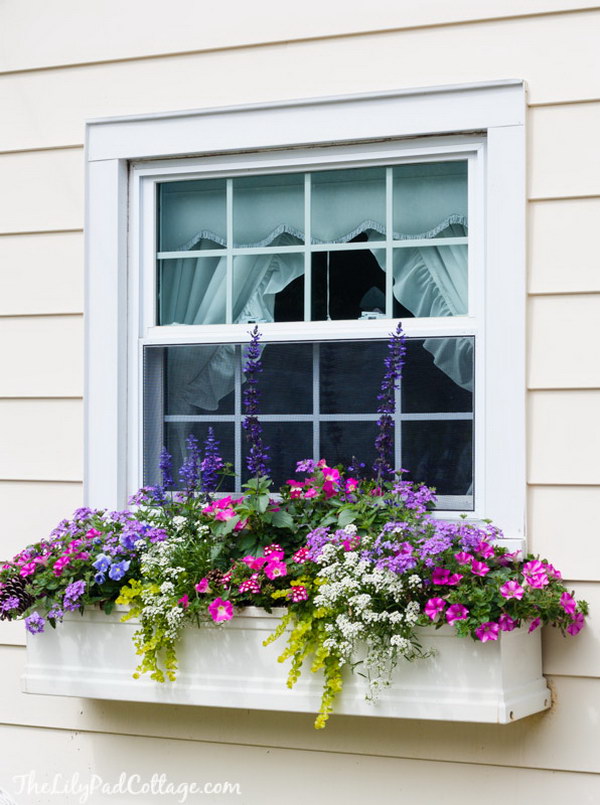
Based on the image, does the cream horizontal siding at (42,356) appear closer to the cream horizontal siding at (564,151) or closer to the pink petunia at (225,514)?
the pink petunia at (225,514)

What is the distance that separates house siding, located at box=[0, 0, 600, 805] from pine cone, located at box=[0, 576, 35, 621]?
0.88 feet

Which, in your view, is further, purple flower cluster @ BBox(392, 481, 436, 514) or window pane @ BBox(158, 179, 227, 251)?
window pane @ BBox(158, 179, 227, 251)

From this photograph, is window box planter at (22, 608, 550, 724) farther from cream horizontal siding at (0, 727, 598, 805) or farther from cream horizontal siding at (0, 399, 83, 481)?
cream horizontal siding at (0, 399, 83, 481)

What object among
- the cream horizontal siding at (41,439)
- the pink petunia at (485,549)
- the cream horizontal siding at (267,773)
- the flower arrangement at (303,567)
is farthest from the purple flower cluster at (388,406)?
the cream horizontal siding at (41,439)

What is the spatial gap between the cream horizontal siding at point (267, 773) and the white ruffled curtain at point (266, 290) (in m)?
0.94

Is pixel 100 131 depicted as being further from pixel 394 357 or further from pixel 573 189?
pixel 573 189

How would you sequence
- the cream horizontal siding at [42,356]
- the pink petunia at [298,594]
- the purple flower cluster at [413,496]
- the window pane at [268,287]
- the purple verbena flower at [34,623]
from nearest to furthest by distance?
the pink petunia at [298,594], the purple flower cluster at [413,496], the purple verbena flower at [34,623], the window pane at [268,287], the cream horizontal siding at [42,356]

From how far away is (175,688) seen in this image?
2547 mm

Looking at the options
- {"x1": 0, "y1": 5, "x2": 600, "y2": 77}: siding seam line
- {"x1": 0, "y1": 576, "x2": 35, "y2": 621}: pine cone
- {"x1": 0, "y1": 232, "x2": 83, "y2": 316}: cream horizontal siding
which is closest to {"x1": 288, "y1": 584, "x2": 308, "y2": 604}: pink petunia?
{"x1": 0, "y1": 576, "x2": 35, "y2": 621}: pine cone

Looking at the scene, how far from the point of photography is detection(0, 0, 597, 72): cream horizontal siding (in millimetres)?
2658

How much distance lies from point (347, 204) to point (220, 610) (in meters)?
1.12

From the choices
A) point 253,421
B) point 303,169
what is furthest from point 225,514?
point 303,169

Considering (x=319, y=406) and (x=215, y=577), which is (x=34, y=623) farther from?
(x=319, y=406)

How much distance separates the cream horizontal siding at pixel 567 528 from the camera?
8.19ft
